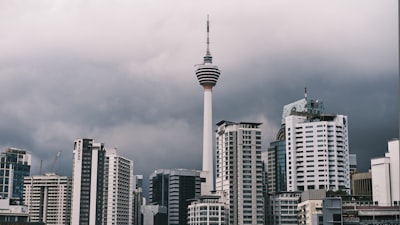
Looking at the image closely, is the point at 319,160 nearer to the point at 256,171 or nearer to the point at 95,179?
the point at 256,171

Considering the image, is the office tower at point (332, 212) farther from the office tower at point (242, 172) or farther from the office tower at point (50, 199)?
the office tower at point (50, 199)

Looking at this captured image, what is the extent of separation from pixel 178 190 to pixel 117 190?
60.9ft

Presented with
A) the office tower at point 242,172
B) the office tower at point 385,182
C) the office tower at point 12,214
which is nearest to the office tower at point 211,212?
the office tower at point 242,172

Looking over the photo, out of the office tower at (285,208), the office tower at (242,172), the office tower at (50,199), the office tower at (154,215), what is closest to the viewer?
the office tower at (285,208)

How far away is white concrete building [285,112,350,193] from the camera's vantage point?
14688cm

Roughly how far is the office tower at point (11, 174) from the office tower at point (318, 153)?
82064 mm

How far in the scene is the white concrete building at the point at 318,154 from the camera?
147m

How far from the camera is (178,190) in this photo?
176750mm

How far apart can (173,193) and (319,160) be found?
46.0 metres

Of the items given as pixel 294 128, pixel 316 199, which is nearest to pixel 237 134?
pixel 294 128

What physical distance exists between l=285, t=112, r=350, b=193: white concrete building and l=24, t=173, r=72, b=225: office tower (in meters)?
61.4

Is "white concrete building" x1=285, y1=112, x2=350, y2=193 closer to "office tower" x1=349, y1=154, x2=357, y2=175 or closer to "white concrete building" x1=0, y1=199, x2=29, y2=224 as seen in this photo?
"office tower" x1=349, y1=154, x2=357, y2=175

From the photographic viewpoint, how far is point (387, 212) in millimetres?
87500

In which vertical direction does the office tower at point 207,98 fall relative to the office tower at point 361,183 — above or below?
above
